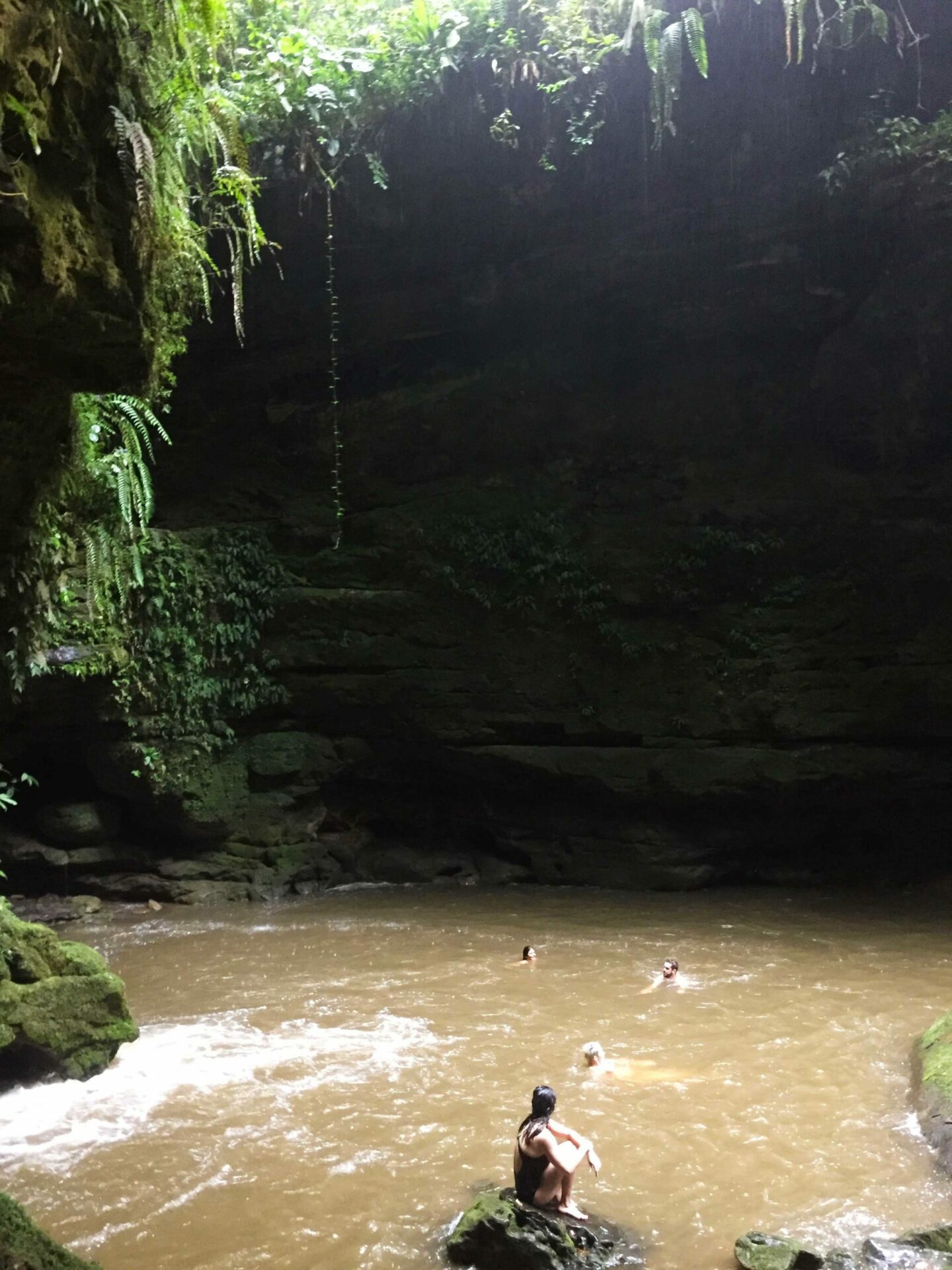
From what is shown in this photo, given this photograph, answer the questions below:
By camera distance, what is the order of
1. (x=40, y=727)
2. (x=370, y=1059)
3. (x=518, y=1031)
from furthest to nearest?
1. (x=40, y=727)
2. (x=518, y=1031)
3. (x=370, y=1059)

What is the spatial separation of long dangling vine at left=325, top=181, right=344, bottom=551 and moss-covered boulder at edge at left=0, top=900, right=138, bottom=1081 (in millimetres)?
7413

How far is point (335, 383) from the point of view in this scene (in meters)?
12.6

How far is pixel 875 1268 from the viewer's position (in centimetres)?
397

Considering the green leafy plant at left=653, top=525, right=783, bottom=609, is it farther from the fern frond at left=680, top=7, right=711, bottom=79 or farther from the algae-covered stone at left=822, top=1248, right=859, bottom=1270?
the algae-covered stone at left=822, top=1248, right=859, bottom=1270

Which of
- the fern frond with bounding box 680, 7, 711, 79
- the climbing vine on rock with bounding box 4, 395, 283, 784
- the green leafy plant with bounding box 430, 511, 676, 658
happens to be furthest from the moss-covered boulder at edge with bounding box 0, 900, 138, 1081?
the fern frond with bounding box 680, 7, 711, 79

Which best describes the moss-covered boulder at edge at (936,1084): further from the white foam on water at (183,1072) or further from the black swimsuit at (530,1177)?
the white foam on water at (183,1072)

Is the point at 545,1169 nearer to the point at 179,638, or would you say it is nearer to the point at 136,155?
the point at 136,155

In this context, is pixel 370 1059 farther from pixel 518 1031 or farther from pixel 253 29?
pixel 253 29

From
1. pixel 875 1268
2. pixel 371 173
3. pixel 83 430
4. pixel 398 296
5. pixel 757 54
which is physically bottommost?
pixel 875 1268

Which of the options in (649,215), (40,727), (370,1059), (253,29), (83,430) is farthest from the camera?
(649,215)

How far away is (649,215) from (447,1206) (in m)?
11.7

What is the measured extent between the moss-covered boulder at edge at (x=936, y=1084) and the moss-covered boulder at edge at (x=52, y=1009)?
17.0 feet

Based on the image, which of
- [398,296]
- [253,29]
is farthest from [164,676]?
[253,29]

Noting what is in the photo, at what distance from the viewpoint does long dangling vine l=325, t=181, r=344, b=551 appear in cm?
1231
